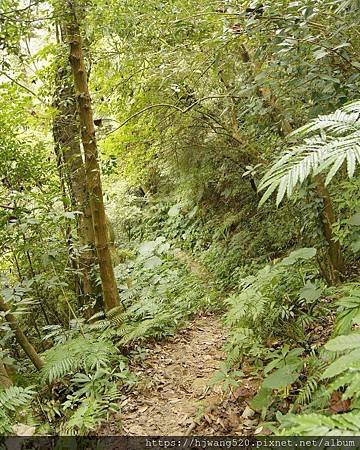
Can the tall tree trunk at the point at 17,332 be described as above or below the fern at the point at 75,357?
above

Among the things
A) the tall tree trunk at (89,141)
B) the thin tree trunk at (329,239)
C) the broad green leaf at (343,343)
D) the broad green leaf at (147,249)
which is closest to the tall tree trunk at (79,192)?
the tall tree trunk at (89,141)

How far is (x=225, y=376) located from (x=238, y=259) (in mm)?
4571

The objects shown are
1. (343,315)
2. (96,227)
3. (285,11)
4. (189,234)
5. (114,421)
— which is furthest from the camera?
(189,234)

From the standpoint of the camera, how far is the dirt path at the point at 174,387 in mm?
3115

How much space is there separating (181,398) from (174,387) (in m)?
0.25

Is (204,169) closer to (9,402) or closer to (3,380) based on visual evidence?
(3,380)

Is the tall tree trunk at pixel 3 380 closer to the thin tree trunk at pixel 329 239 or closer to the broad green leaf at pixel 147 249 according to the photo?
the thin tree trunk at pixel 329 239

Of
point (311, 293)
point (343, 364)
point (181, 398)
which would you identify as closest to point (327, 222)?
point (311, 293)

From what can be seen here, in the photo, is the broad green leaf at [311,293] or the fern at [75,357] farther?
the fern at [75,357]

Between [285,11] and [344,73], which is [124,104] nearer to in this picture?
[285,11]

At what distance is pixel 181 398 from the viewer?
348 cm

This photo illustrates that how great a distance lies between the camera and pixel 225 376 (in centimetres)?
293

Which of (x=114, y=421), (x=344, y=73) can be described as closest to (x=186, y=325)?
(x=114, y=421)

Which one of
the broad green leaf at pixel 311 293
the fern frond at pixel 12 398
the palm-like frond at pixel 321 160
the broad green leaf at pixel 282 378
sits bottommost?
the broad green leaf at pixel 282 378
